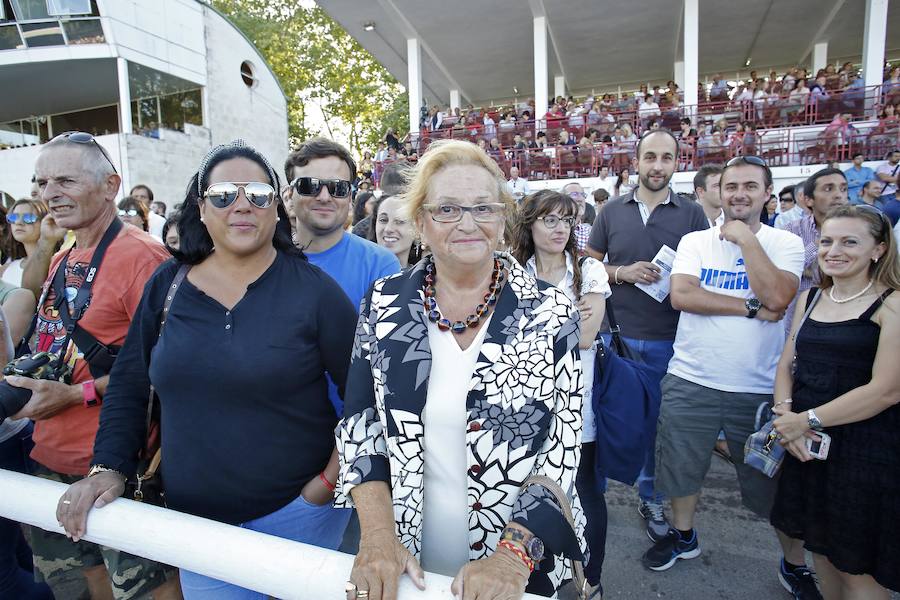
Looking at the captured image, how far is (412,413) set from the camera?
1.44 meters

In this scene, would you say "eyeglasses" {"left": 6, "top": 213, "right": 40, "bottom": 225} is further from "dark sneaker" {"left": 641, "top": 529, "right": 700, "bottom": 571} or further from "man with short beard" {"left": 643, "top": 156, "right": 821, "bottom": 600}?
"dark sneaker" {"left": 641, "top": 529, "right": 700, "bottom": 571}

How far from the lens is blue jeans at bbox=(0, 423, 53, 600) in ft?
7.13

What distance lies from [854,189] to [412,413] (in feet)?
38.8

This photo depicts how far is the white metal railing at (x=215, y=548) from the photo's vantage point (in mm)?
1213

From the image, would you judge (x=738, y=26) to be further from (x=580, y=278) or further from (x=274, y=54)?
(x=274, y=54)

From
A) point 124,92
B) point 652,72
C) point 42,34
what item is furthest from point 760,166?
point 652,72

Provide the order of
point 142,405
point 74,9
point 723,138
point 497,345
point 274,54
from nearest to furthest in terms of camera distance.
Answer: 1. point 497,345
2. point 142,405
3. point 723,138
4. point 74,9
5. point 274,54

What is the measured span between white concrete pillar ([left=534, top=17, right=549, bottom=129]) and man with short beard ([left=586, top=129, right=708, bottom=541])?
1318cm

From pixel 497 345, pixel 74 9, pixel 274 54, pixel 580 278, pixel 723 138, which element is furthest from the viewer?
pixel 274 54

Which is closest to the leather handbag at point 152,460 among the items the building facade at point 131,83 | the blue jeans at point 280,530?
the blue jeans at point 280,530

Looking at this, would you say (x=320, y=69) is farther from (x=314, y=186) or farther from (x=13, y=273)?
(x=314, y=186)

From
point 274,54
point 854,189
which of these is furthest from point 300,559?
point 274,54

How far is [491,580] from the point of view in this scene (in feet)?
3.78

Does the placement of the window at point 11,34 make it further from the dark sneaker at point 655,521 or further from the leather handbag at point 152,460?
the dark sneaker at point 655,521
